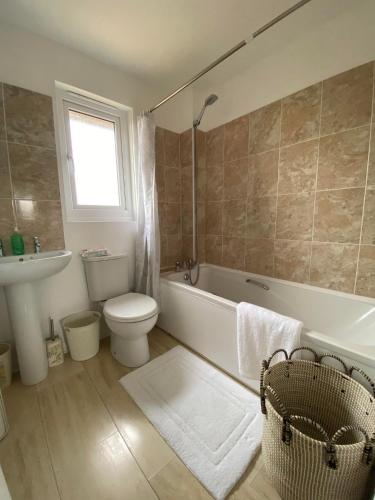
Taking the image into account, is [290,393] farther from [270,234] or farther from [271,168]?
[271,168]

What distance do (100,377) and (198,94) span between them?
2.74 metres

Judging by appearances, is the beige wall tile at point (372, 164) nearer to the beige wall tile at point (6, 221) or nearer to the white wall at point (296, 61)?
the white wall at point (296, 61)

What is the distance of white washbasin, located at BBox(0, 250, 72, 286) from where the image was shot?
1.12m

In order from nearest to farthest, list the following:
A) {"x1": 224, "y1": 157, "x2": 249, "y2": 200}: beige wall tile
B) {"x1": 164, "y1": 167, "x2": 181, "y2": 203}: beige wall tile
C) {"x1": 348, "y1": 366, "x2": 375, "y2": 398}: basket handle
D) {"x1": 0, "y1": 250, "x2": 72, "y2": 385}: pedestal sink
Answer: {"x1": 348, "y1": 366, "x2": 375, "y2": 398}: basket handle, {"x1": 0, "y1": 250, "x2": 72, "y2": 385}: pedestal sink, {"x1": 224, "y1": 157, "x2": 249, "y2": 200}: beige wall tile, {"x1": 164, "y1": 167, "x2": 181, "y2": 203}: beige wall tile

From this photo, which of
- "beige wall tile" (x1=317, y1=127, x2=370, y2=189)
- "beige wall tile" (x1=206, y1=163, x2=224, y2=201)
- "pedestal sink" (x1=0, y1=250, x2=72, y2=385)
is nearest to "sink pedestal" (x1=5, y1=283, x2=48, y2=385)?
"pedestal sink" (x1=0, y1=250, x2=72, y2=385)

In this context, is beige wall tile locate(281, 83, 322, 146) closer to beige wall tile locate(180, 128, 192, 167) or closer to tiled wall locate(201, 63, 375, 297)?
tiled wall locate(201, 63, 375, 297)

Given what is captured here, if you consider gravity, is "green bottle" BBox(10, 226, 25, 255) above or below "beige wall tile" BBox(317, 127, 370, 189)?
below

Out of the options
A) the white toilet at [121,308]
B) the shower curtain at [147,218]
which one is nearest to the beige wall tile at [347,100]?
the shower curtain at [147,218]

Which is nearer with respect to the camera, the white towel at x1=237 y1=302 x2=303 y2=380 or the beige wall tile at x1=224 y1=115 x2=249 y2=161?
the white towel at x1=237 y1=302 x2=303 y2=380

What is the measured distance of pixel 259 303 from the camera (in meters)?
1.93

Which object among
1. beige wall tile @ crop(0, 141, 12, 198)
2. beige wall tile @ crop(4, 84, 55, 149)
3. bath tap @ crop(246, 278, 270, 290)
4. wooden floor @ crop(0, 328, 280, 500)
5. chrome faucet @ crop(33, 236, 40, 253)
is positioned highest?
beige wall tile @ crop(4, 84, 55, 149)

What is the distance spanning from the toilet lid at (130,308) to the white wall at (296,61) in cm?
187

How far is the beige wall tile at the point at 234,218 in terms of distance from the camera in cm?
203

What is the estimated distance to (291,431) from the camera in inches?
28.6
